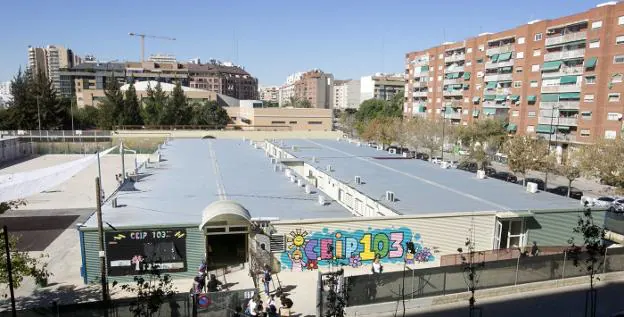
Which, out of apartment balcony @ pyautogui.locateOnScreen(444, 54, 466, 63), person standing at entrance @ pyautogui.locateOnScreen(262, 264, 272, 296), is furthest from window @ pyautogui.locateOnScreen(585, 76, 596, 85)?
person standing at entrance @ pyautogui.locateOnScreen(262, 264, 272, 296)

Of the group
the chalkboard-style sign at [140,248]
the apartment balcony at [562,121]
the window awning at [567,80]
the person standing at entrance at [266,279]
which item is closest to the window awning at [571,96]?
the window awning at [567,80]

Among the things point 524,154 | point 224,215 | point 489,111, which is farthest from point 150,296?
point 489,111

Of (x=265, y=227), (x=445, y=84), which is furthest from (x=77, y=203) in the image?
(x=445, y=84)

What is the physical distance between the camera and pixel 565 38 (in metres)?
49.9

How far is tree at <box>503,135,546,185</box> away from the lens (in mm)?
32750

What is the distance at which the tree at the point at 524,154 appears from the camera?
32.8 meters

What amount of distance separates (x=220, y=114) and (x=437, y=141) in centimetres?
4855

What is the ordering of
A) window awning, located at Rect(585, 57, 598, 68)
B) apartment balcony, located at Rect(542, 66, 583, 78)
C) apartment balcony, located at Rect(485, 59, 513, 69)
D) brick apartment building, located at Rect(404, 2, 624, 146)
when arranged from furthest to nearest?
apartment balcony, located at Rect(485, 59, 513, 69) → apartment balcony, located at Rect(542, 66, 583, 78) → window awning, located at Rect(585, 57, 598, 68) → brick apartment building, located at Rect(404, 2, 624, 146)

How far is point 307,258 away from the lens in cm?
1675

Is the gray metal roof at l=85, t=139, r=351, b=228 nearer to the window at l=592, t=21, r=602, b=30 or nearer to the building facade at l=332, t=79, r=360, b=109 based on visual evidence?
the window at l=592, t=21, r=602, b=30

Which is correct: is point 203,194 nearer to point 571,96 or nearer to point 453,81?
point 571,96

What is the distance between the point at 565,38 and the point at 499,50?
11.8m

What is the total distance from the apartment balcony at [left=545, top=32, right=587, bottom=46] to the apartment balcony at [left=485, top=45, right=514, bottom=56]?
683 centimetres

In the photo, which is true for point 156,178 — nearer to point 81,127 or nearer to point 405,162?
point 405,162
